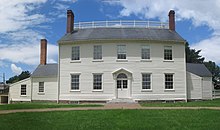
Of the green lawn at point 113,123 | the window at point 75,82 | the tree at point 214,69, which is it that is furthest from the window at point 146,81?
the tree at point 214,69

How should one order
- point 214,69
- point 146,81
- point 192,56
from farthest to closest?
1. point 214,69
2. point 192,56
3. point 146,81

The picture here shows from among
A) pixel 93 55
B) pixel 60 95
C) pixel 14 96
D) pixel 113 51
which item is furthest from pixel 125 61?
pixel 14 96

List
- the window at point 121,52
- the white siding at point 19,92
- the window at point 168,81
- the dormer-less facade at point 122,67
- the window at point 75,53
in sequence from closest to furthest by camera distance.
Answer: the dormer-less facade at point 122,67 < the window at point 121,52 < the window at point 168,81 < the window at point 75,53 < the white siding at point 19,92

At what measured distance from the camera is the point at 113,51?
2809 cm

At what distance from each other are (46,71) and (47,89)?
2.80m

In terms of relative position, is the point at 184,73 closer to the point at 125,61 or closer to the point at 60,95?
the point at 125,61

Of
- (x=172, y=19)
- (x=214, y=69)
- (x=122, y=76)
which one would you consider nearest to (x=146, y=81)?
(x=122, y=76)

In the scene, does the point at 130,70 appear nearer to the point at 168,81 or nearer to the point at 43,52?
the point at 168,81

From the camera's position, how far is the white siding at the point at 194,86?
29438mm

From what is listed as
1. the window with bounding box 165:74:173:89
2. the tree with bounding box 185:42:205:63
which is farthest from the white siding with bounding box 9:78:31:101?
the tree with bounding box 185:42:205:63

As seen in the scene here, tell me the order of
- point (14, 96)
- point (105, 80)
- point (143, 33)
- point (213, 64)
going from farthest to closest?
point (213, 64), point (14, 96), point (143, 33), point (105, 80)

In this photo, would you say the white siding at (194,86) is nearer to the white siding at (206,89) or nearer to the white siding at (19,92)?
the white siding at (206,89)

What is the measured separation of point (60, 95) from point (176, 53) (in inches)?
505

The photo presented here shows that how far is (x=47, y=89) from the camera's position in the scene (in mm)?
30797
